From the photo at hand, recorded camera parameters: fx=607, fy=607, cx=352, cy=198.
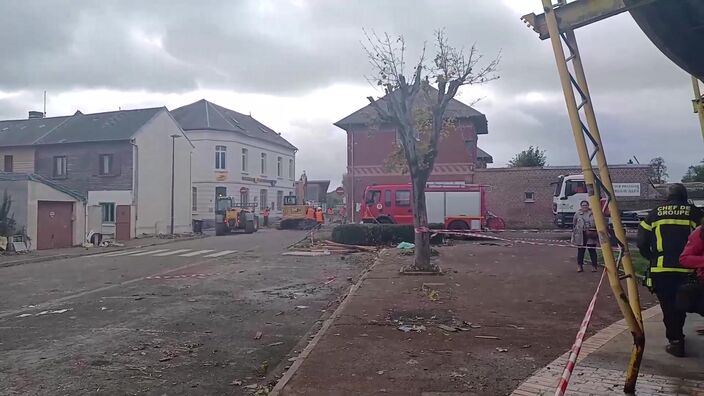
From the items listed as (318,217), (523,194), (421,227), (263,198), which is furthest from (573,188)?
(263,198)

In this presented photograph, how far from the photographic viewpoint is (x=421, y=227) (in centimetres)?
1427

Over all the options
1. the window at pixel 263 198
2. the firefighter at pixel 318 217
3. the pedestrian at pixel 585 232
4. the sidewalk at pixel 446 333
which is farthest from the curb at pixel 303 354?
the window at pixel 263 198

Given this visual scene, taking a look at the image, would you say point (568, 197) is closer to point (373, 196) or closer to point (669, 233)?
point (373, 196)

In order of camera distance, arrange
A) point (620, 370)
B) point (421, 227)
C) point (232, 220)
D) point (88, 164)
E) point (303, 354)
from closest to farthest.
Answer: point (620, 370) < point (303, 354) < point (421, 227) < point (88, 164) < point (232, 220)

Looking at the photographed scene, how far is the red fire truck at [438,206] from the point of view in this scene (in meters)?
26.4

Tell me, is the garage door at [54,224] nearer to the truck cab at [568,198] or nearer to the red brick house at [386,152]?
the red brick house at [386,152]

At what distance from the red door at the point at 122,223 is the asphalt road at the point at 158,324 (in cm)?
1558

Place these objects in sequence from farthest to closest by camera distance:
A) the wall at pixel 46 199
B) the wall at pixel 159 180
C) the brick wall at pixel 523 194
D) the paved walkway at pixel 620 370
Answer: the wall at pixel 159 180
the brick wall at pixel 523 194
the wall at pixel 46 199
the paved walkway at pixel 620 370

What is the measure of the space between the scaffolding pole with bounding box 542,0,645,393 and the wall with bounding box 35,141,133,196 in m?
32.9

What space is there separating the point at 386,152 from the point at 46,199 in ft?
68.5

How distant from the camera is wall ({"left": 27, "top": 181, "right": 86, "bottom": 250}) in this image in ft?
83.7

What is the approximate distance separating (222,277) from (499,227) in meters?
16.6

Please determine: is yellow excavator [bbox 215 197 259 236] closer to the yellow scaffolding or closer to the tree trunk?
the tree trunk

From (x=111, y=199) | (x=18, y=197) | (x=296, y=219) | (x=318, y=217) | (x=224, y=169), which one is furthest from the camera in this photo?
(x=224, y=169)
